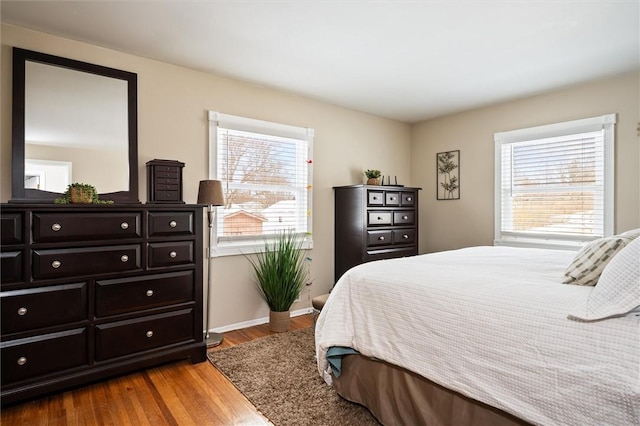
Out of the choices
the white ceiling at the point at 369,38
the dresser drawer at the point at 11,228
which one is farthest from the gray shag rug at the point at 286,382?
the white ceiling at the point at 369,38

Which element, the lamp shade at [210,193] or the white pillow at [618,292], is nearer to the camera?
the white pillow at [618,292]

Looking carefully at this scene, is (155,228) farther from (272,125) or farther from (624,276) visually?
(624,276)

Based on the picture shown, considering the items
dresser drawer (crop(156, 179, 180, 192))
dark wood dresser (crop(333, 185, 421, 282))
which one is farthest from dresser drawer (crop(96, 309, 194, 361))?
dark wood dresser (crop(333, 185, 421, 282))

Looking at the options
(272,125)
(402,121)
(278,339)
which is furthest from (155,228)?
(402,121)

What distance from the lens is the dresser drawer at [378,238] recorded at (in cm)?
389

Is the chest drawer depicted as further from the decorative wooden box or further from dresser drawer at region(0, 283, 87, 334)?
dresser drawer at region(0, 283, 87, 334)

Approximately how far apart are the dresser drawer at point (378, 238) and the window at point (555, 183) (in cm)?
131

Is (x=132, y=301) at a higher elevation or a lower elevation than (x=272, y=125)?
lower

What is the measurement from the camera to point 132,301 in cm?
235

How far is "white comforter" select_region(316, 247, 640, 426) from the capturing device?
3.66ft

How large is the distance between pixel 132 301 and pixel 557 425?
2.35 m

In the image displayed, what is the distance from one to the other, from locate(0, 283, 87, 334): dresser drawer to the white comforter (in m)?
1.49

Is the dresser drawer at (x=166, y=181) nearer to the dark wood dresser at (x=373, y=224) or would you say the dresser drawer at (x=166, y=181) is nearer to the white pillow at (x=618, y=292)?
the dark wood dresser at (x=373, y=224)

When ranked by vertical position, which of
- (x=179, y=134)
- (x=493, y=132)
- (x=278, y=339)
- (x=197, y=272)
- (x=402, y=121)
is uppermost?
(x=402, y=121)
